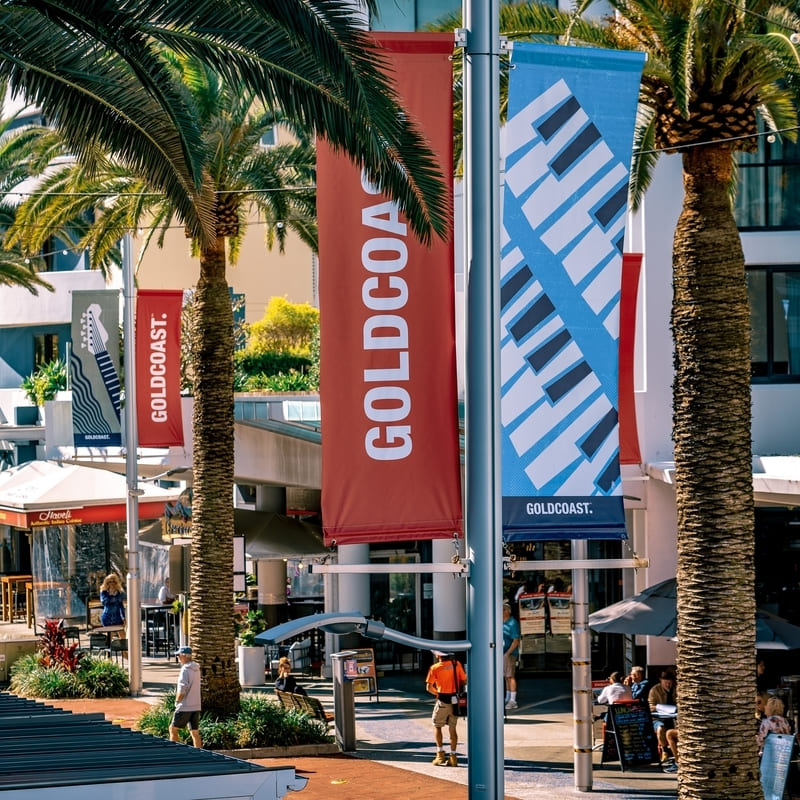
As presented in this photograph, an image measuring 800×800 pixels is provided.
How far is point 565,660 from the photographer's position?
99.2ft

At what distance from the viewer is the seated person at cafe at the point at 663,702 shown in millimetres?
20594

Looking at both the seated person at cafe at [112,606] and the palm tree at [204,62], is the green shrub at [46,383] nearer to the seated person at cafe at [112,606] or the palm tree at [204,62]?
the seated person at cafe at [112,606]

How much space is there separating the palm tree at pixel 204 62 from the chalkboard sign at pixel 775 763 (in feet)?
28.5

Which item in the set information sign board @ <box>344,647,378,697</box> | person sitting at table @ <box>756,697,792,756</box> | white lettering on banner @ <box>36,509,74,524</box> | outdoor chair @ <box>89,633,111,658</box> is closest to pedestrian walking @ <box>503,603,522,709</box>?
information sign board @ <box>344,647,378,697</box>

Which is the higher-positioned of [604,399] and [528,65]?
[528,65]

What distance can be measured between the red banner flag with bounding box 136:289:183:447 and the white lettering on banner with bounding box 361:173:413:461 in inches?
646

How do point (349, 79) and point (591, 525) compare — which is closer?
point (591, 525)

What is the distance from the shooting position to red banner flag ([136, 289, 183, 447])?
26.5m

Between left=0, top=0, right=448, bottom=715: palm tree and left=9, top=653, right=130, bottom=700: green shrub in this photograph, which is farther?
left=9, top=653, right=130, bottom=700: green shrub

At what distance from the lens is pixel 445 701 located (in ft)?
68.5

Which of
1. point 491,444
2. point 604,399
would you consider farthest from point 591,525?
point 491,444

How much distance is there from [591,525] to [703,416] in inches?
175

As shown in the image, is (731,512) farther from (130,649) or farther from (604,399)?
(130,649)

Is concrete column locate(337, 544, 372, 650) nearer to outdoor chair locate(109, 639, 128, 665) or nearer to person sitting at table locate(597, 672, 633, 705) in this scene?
outdoor chair locate(109, 639, 128, 665)
